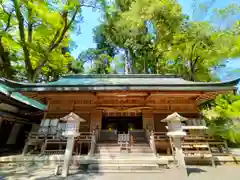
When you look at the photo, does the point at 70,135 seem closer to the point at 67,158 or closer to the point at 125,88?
the point at 67,158

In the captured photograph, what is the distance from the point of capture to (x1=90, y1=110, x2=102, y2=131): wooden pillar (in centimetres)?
800

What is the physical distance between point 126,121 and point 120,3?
46.6ft

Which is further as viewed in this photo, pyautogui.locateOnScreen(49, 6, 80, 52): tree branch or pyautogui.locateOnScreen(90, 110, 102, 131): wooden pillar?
pyautogui.locateOnScreen(49, 6, 80, 52): tree branch

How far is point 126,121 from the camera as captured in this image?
473 inches

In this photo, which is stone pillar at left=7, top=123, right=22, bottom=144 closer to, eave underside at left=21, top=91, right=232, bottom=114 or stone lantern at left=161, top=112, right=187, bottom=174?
eave underside at left=21, top=91, right=232, bottom=114

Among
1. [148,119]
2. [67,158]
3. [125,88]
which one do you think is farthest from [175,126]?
[67,158]

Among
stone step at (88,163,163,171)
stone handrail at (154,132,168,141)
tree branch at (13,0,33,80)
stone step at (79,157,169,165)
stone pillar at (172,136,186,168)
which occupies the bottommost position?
stone step at (88,163,163,171)

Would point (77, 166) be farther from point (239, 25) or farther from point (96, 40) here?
point (96, 40)

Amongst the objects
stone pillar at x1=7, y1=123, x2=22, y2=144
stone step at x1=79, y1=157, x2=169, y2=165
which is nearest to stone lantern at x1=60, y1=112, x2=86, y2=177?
stone step at x1=79, y1=157, x2=169, y2=165

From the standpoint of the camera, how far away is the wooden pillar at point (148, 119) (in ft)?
26.2

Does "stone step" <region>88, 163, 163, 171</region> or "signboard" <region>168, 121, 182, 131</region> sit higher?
"signboard" <region>168, 121, 182, 131</region>

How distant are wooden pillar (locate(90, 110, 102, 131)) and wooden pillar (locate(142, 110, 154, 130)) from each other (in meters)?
2.39

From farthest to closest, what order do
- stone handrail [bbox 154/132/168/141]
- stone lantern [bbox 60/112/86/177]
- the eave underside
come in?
the eave underside → stone handrail [bbox 154/132/168/141] → stone lantern [bbox 60/112/86/177]

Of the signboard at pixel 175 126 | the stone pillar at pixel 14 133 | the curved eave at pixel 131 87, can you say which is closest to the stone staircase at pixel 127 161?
the signboard at pixel 175 126
